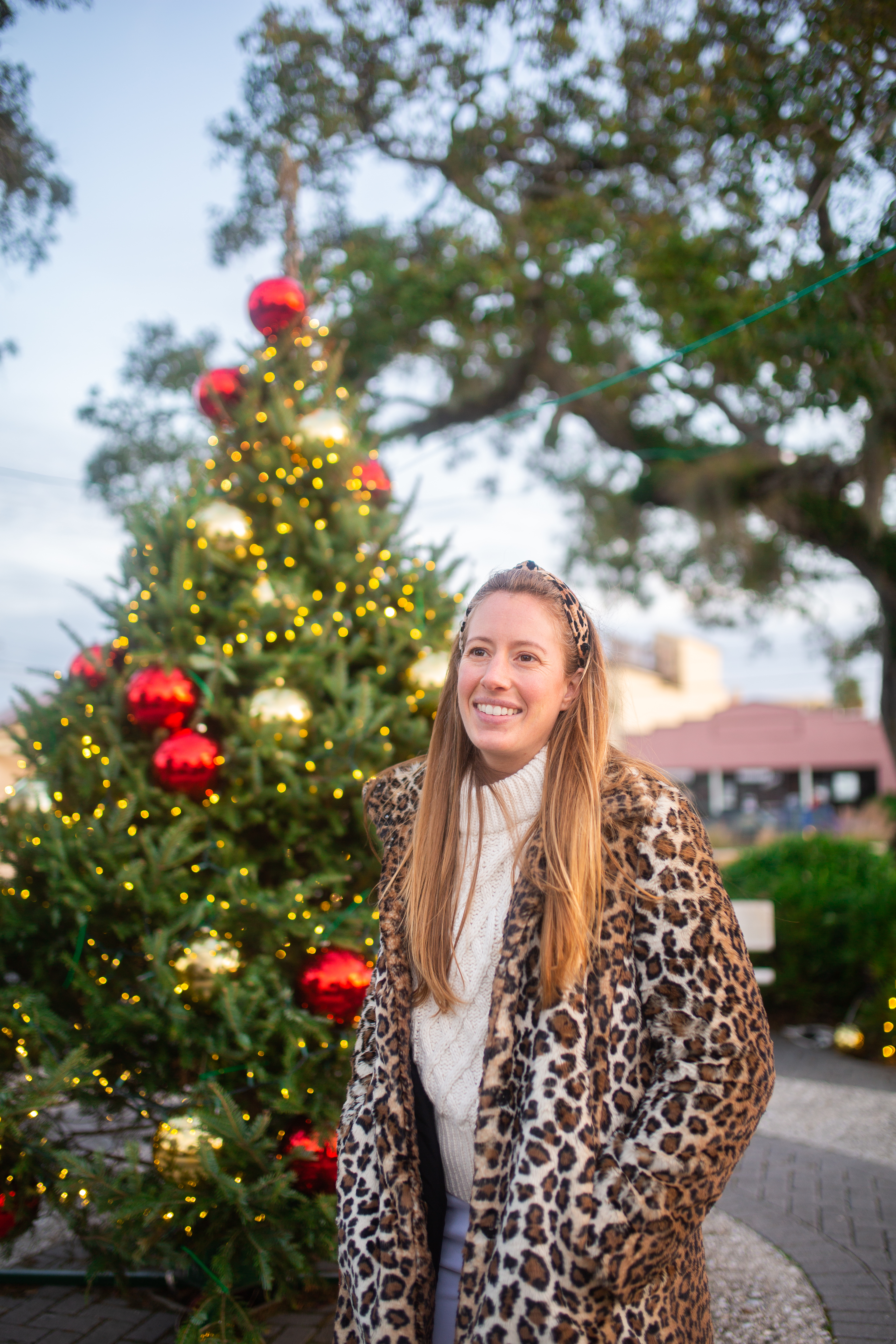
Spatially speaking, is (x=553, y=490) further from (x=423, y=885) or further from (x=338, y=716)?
(x=423, y=885)

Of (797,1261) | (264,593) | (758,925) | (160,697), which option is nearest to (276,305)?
(264,593)

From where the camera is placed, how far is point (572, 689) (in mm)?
1927

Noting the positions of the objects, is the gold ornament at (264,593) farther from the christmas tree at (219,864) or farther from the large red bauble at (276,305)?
the large red bauble at (276,305)

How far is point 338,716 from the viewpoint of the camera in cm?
319

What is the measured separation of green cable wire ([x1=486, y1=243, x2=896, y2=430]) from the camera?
13.3ft

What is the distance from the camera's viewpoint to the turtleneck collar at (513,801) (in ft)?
6.11

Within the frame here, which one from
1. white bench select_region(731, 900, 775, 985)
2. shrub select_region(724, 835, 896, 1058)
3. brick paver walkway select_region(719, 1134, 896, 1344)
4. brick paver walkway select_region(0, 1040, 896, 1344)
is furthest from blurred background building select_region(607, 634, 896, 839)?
brick paver walkway select_region(0, 1040, 896, 1344)

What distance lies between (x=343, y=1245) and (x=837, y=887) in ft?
22.5

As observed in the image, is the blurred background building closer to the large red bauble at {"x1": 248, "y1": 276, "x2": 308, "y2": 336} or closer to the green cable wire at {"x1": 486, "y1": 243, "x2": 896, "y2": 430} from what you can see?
the green cable wire at {"x1": 486, "y1": 243, "x2": 896, "y2": 430}

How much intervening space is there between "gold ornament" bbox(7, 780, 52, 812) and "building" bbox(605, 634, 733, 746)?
35761 millimetres

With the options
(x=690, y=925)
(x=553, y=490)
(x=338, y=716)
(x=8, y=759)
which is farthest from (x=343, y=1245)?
(x=553, y=490)

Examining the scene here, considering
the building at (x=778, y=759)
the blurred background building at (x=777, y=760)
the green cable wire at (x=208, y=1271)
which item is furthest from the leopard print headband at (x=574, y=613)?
the building at (x=778, y=759)

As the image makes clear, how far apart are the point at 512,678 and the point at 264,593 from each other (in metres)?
1.75

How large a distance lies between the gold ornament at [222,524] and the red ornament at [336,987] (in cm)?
158
